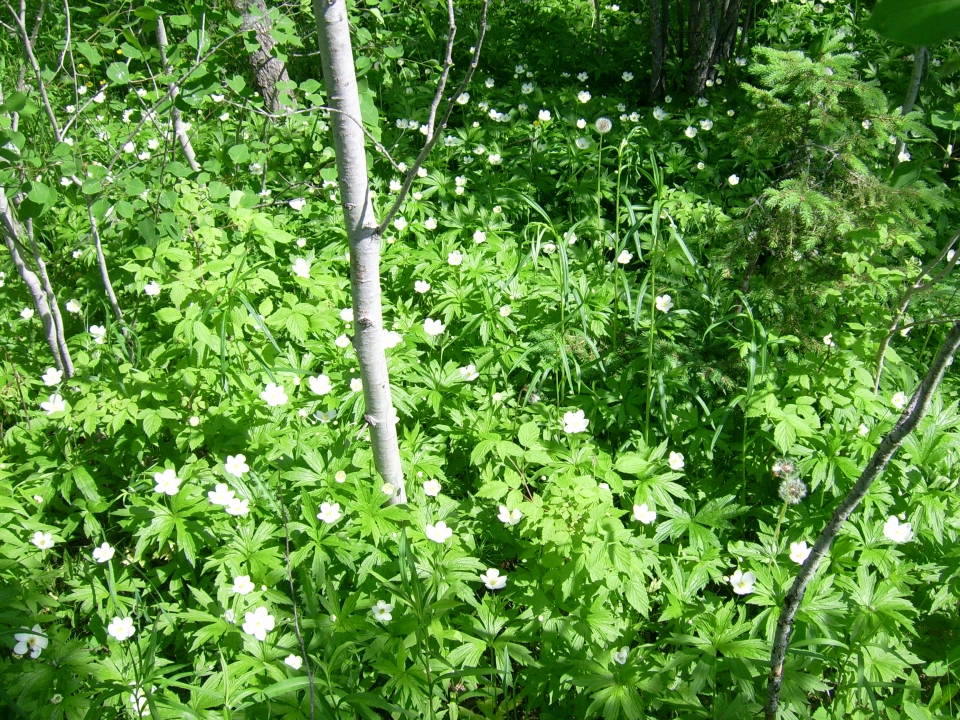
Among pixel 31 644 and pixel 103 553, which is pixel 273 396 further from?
pixel 31 644

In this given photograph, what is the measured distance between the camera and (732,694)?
1775mm

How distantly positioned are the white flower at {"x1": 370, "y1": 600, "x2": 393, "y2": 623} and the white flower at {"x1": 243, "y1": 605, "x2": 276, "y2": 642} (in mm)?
279

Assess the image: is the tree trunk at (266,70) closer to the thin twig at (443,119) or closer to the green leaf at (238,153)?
the green leaf at (238,153)

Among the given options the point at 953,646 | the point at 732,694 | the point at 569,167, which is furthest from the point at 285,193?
the point at 953,646

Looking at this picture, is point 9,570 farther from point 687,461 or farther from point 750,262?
point 750,262

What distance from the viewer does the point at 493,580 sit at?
195cm

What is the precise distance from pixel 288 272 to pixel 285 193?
703 mm

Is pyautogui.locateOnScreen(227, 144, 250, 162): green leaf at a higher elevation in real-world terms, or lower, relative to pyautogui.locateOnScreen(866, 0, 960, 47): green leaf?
lower

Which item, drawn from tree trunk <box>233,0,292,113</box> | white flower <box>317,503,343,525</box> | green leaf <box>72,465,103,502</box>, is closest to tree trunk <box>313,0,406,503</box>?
white flower <box>317,503,343,525</box>

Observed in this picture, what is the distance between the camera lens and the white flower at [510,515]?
1950 mm

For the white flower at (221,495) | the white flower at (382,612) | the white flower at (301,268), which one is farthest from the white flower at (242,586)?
the white flower at (301,268)

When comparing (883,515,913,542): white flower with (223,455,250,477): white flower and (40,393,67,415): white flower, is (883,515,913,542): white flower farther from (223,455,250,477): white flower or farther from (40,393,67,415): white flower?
(40,393,67,415): white flower

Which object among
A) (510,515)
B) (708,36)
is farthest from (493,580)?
(708,36)

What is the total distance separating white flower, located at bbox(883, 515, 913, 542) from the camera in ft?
6.34
